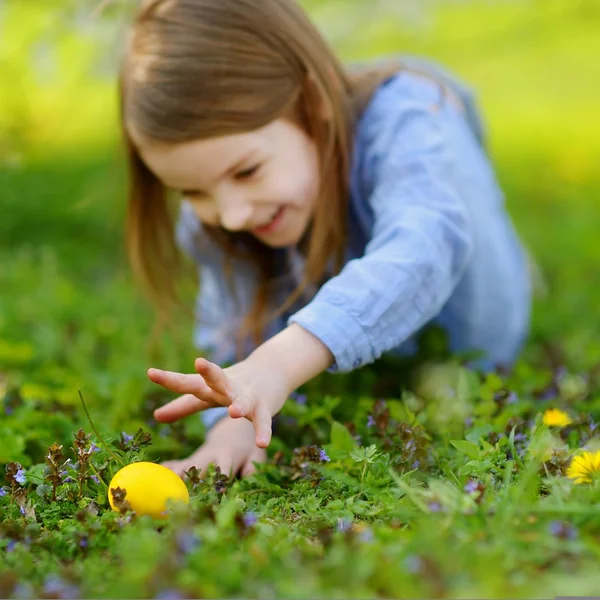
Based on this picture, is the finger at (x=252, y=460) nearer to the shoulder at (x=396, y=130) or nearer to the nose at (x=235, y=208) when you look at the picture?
the nose at (x=235, y=208)

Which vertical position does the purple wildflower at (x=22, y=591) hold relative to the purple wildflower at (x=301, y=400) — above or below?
above

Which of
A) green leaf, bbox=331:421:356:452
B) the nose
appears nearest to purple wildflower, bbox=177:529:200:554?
green leaf, bbox=331:421:356:452

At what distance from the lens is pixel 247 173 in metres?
2.78

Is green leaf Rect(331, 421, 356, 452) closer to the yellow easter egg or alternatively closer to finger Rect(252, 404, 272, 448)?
finger Rect(252, 404, 272, 448)

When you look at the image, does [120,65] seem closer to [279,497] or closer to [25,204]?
[279,497]

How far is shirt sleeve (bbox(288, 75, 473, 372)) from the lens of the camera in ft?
7.40

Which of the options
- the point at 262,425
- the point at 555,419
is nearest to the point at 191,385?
the point at 262,425

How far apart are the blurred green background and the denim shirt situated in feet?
0.86

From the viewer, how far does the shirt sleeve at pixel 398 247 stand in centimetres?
226

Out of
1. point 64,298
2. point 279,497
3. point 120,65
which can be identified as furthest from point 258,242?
point 279,497

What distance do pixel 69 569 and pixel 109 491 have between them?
0.25m

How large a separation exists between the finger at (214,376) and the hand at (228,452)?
0.48m

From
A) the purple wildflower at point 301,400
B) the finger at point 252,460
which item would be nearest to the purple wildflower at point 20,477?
the finger at point 252,460

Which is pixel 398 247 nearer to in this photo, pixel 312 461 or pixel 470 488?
pixel 312 461
